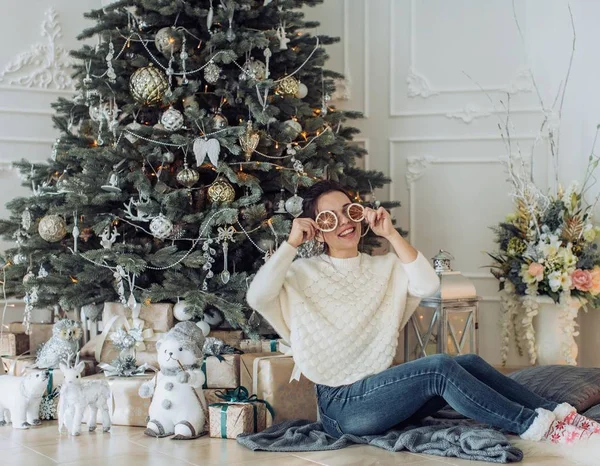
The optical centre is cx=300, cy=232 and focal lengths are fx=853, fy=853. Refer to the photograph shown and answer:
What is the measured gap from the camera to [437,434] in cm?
259

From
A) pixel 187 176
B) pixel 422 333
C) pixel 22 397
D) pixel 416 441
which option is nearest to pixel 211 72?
pixel 187 176

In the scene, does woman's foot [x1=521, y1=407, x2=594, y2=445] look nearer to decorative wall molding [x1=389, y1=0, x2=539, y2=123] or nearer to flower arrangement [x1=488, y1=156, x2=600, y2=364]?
flower arrangement [x1=488, y1=156, x2=600, y2=364]

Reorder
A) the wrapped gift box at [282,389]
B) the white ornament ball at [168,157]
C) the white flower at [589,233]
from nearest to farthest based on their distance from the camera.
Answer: the wrapped gift box at [282,389], the white ornament ball at [168,157], the white flower at [589,233]

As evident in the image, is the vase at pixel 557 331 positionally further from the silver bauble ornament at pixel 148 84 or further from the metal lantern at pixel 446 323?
the silver bauble ornament at pixel 148 84

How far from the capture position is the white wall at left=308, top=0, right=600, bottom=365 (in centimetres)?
436

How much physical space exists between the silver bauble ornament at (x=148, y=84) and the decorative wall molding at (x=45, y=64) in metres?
1.14

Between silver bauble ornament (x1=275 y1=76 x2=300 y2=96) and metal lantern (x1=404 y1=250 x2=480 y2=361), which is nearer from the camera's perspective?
metal lantern (x1=404 y1=250 x2=480 y2=361)

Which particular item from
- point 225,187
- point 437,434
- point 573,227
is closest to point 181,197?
point 225,187

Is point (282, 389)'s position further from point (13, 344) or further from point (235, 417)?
point (13, 344)

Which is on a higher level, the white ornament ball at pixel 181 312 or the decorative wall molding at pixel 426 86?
the decorative wall molding at pixel 426 86

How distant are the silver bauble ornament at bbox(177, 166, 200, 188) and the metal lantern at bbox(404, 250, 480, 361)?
1.01 m

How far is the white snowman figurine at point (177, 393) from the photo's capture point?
2.84 m

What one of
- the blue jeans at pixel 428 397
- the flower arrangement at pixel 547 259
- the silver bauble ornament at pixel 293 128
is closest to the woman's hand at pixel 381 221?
the blue jeans at pixel 428 397

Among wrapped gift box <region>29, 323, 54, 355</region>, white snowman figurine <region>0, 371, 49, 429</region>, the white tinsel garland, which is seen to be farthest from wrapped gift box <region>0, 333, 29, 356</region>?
the white tinsel garland
